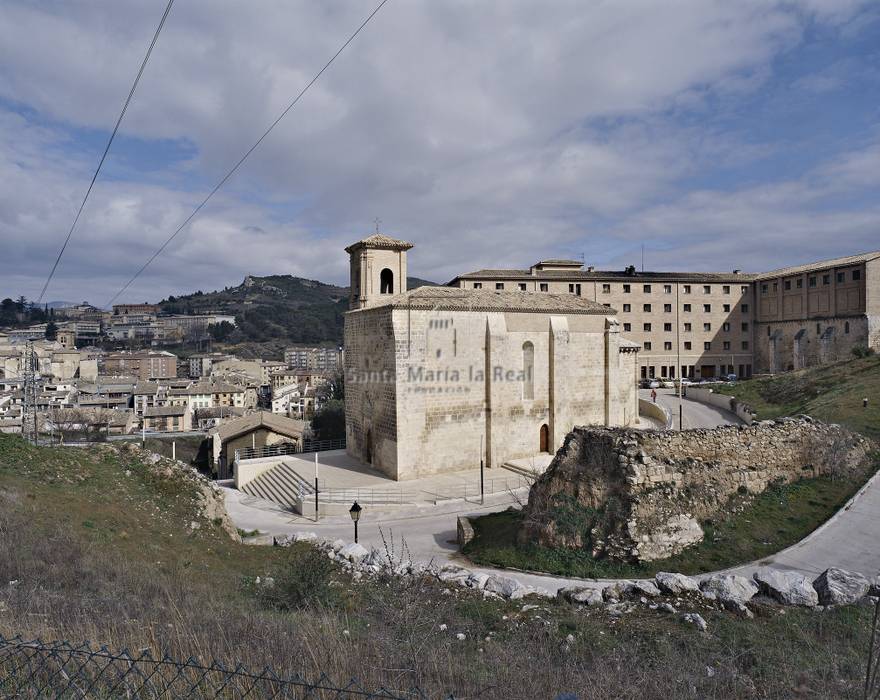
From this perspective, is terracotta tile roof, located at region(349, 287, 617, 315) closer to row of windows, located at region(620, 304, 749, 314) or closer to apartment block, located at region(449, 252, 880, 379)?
apartment block, located at region(449, 252, 880, 379)

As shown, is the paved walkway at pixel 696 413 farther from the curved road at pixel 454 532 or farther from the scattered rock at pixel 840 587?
the scattered rock at pixel 840 587

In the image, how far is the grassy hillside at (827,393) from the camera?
18453 mm

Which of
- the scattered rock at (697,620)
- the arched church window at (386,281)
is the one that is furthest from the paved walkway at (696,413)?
the scattered rock at (697,620)

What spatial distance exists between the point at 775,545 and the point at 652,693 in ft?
25.2

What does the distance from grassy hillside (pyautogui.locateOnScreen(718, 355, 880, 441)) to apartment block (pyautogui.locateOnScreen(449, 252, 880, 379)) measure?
8625 millimetres

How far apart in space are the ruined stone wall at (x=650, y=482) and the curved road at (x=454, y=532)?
111 cm

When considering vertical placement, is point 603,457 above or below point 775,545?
above

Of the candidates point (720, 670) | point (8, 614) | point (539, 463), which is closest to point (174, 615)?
point (8, 614)

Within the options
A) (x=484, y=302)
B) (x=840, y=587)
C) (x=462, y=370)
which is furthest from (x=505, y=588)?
(x=484, y=302)

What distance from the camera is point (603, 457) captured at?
1134cm

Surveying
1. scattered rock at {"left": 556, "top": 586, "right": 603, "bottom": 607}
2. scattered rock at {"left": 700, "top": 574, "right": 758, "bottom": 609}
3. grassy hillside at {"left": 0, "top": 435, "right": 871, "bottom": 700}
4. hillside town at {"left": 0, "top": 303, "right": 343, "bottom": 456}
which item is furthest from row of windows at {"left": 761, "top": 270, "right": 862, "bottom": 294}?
scattered rock at {"left": 556, "top": 586, "right": 603, "bottom": 607}

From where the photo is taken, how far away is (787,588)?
7520 mm

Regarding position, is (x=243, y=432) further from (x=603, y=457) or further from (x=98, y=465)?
(x=603, y=457)

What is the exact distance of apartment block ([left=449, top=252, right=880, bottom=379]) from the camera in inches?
1645
